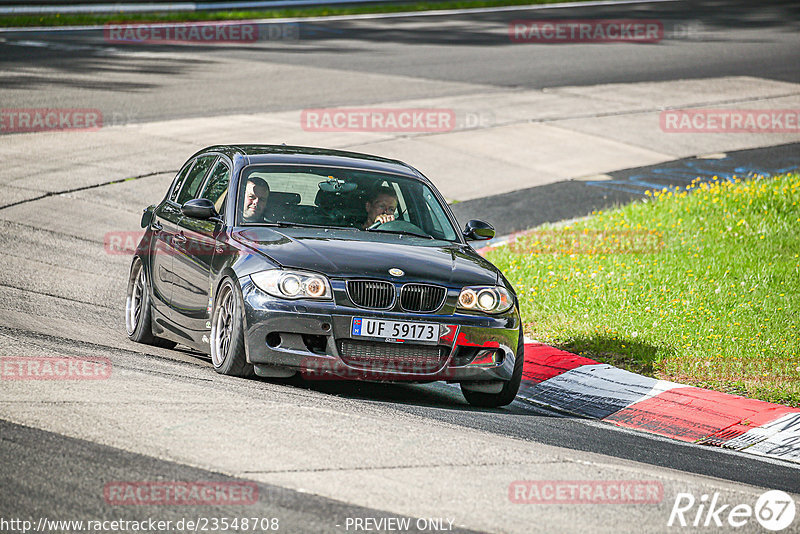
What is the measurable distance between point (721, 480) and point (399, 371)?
2.12 meters

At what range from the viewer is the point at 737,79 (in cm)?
2605

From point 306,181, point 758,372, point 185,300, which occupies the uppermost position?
point 306,181

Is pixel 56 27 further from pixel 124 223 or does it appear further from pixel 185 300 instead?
pixel 185 300

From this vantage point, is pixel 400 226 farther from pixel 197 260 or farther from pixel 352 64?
pixel 352 64

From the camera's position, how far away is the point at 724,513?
17.6 feet

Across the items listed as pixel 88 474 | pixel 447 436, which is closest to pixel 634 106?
pixel 447 436

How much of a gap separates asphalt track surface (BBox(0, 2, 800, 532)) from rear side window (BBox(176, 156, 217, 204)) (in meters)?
1.27
